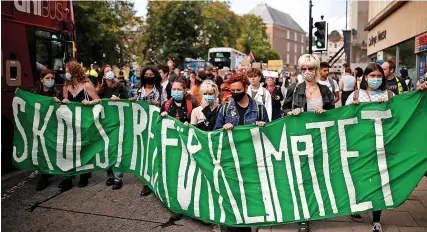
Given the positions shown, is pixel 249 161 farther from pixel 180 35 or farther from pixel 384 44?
pixel 180 35

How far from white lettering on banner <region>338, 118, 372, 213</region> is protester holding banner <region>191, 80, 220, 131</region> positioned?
1.47m

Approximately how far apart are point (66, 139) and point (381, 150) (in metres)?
4.25

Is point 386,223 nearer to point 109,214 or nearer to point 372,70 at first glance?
point 372,70

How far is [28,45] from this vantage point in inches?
300

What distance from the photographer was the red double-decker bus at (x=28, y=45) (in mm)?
7016

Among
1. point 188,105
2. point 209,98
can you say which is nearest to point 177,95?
point 188,105

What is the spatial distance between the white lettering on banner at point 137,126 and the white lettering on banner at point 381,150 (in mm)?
2811

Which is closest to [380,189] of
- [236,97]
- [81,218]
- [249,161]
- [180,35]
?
[249,161]

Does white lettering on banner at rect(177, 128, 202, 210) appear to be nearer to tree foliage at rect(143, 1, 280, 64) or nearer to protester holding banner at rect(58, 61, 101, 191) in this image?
protester holding banner at rect(58, 61, 101, 191)

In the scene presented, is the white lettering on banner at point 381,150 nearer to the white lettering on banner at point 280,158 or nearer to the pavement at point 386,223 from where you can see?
the pavement at point 386,223

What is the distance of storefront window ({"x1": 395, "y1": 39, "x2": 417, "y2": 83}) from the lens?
18.4 m

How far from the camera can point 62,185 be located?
608 centimetres

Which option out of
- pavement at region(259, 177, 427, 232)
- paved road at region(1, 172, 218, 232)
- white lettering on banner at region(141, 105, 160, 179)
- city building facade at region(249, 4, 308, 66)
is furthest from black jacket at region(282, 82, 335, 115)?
city building facade at region(249, 4, 308, 66)

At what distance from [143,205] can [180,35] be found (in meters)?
51.6
